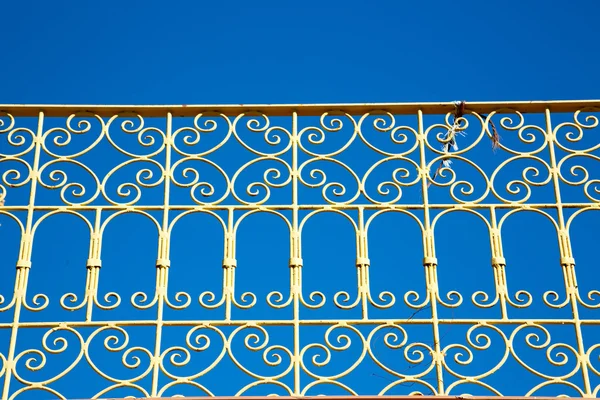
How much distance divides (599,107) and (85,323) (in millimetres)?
3099

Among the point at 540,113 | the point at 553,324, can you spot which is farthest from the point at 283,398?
the point at 540,113

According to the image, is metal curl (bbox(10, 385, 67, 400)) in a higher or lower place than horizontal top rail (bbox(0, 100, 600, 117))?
lower

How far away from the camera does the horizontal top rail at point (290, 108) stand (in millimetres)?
6727

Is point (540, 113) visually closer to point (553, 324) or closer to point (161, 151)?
point (553, 324)

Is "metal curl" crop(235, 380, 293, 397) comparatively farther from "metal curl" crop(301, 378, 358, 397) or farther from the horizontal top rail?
the horizontal top rail

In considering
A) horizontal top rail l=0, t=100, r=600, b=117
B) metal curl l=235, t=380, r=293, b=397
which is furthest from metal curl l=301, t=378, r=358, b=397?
horizontal top rail l=0, t=100, r=600, b=117

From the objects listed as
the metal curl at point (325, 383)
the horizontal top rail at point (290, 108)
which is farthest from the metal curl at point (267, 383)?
the horizontal top rail at point (290, 108)

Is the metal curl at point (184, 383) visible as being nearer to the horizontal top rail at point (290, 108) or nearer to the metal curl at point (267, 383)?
the metal curl at point (267, 383)

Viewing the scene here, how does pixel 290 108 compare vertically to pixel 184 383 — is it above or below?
above

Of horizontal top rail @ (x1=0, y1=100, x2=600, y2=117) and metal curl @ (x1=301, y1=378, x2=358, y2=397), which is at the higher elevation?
horizontal top rail @ (x1=0, y1=100, x2=600, y2=117)

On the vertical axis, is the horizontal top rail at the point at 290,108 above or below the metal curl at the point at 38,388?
above

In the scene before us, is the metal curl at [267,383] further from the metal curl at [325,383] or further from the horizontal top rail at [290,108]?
the horizontal top rail at [290,108]

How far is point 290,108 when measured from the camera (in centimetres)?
673

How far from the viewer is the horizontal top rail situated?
673cm
